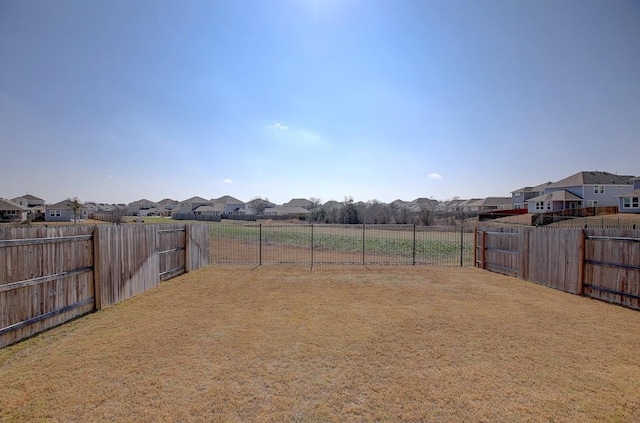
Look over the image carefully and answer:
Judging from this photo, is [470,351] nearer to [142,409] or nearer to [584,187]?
[142,409]

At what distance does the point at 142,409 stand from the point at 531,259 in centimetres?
1160

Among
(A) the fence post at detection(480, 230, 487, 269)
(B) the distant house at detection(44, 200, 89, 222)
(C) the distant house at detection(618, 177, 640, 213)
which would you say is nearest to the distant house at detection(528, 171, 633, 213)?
(C) the distant house at detection(618, 177, 640, 213)

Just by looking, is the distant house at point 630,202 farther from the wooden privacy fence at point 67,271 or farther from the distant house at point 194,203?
the distant house at point 194,203

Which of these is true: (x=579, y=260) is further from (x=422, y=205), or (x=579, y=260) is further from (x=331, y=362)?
(x=422, y=205)

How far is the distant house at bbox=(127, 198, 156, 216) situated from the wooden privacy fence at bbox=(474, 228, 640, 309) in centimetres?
10137

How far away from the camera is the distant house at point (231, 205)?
86.9 meters

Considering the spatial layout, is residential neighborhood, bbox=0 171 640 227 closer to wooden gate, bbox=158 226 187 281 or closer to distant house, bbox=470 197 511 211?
distant house, bbox=470 197 511 211

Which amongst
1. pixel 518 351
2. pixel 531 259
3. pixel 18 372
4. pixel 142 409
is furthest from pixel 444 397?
pixel 531 259

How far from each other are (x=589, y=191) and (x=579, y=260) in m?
41.9

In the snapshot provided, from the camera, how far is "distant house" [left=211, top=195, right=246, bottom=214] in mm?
86938

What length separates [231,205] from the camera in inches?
3433

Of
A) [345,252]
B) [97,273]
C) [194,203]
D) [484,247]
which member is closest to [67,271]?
[97,273]

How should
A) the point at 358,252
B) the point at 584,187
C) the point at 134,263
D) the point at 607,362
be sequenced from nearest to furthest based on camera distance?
the point at 607,362, the point at 134,263, the point at 358,252, the point at 584,187

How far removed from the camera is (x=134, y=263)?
867 cm
